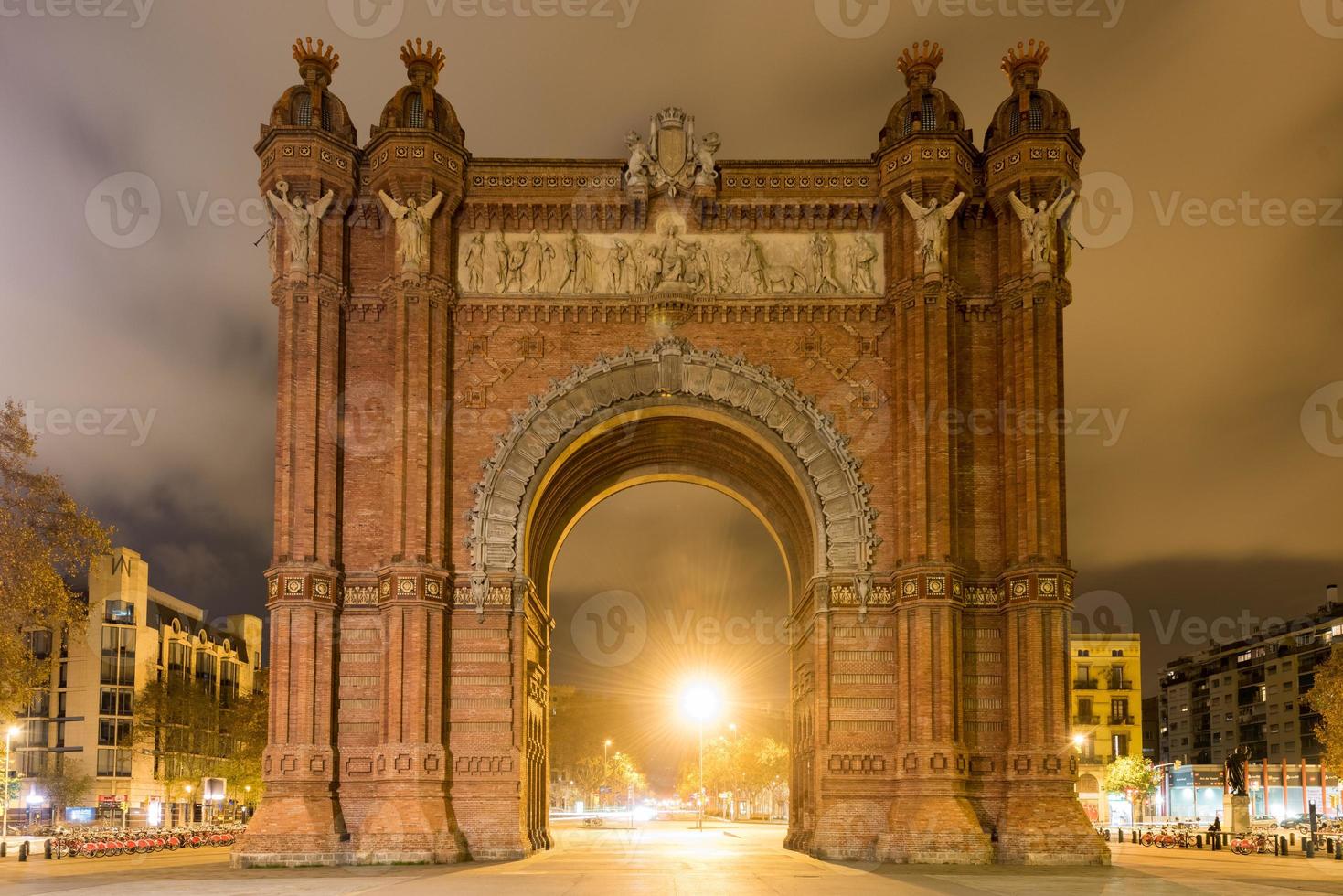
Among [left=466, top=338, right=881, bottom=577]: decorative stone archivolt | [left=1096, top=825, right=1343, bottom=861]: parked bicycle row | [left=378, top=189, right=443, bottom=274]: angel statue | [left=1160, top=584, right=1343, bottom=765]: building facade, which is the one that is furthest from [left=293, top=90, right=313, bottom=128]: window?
[left=1160, top=584, right=1343, bottom=765]: building facade

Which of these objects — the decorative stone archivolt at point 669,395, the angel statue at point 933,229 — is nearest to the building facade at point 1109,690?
the decorative stone archivolt at point 669,395

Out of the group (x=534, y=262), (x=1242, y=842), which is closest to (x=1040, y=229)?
(x=534, y=262)

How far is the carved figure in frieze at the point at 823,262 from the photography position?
3691cm

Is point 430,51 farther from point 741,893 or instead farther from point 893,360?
point 741,893

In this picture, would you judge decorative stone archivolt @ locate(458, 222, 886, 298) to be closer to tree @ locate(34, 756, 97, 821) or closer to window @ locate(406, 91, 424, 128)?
window @ locate(406, 91, 424, 128)

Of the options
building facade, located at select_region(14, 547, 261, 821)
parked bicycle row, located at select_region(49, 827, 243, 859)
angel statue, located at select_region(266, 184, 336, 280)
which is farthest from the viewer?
building facade, located at select_region(14, 547, 261, 821)

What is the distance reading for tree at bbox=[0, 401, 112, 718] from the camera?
1565 inches

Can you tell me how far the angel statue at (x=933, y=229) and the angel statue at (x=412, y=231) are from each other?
12.7 meters

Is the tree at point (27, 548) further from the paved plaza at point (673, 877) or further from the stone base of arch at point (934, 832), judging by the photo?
the stone base of arch at point (934, 832)

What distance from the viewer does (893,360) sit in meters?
36.5

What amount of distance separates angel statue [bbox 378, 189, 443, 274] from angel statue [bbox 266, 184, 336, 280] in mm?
1834

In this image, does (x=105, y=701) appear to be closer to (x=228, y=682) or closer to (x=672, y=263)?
(x=228, y=682)

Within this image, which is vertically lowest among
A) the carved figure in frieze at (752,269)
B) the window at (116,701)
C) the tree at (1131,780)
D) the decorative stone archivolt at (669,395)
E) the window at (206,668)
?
the tree at (1131,780)

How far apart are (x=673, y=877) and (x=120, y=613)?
7086 centimetres
